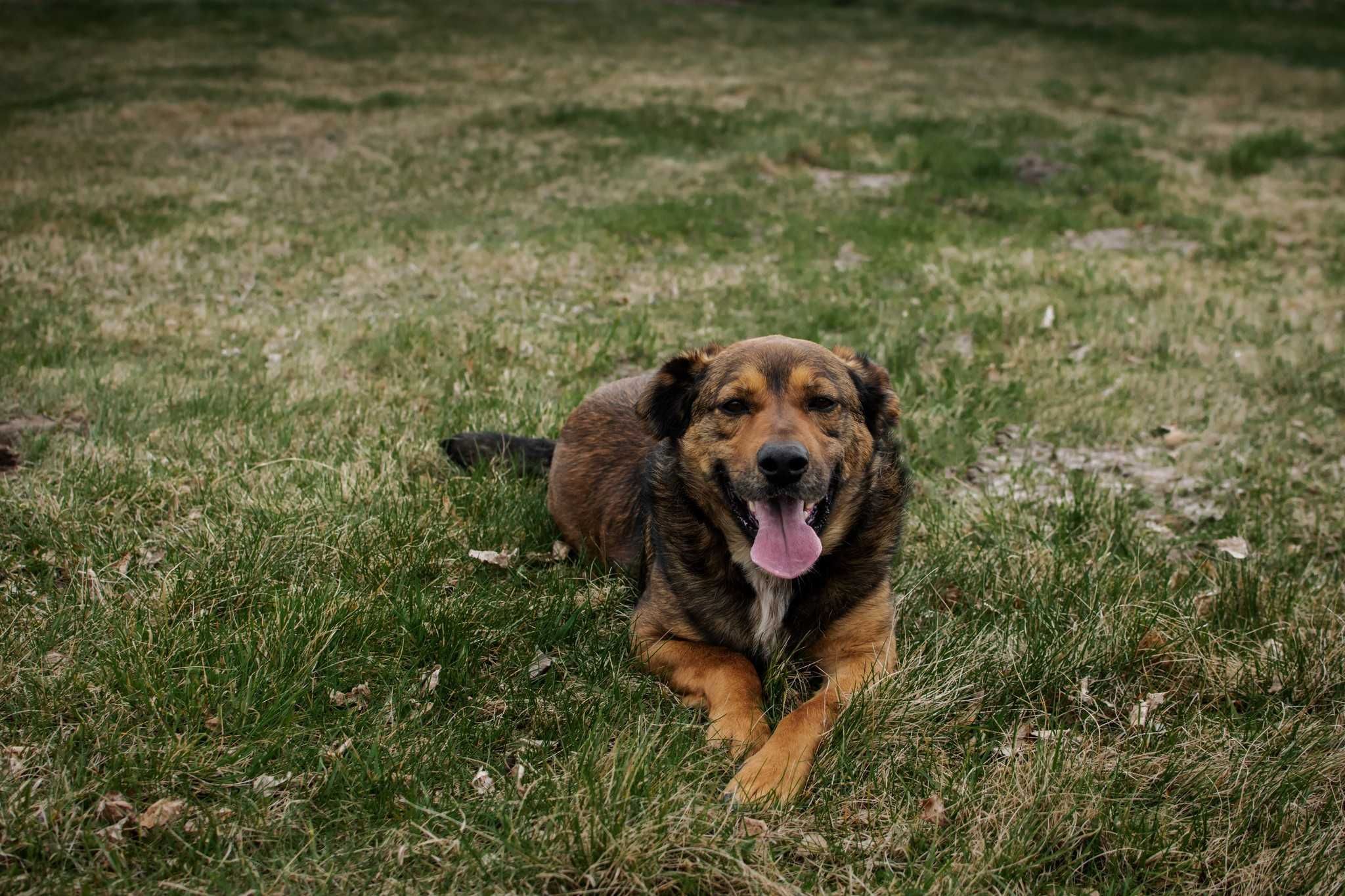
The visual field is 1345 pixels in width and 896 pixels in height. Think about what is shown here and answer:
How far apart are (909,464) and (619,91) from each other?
53.9ft

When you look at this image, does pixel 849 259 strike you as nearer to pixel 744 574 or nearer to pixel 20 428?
pixel 744 574

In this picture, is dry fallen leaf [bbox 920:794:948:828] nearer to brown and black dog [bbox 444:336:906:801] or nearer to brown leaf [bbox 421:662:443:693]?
brown and black dog [bbox 444:336:906:801]

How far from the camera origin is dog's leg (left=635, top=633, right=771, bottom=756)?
9.61ft

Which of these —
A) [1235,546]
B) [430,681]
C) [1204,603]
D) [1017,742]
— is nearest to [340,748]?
[430,681]

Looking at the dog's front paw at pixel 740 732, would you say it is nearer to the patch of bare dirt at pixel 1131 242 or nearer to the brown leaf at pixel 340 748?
the brown leaf at pixel 340 748

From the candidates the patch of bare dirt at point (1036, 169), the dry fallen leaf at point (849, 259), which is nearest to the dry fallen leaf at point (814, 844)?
the dry fallen leaf at point (849, 259)

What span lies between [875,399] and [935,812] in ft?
5.51

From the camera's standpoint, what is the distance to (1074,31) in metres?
32.1

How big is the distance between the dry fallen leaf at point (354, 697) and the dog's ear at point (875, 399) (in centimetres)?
201

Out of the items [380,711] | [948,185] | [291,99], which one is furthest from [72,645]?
[291,99]

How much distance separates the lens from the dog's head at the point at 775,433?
3.21m

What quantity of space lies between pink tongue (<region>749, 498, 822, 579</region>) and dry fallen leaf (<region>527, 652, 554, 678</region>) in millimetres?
763

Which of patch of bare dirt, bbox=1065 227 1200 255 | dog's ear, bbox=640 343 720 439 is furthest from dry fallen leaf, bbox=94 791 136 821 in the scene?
patch of bare dirt, bbox=1065 227 1200 255

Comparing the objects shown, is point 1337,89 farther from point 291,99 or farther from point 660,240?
point 291,99
